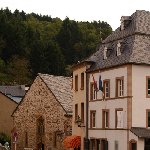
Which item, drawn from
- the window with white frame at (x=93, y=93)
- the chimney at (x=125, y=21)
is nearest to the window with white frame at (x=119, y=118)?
the window with white frame at (x=93, y=93)

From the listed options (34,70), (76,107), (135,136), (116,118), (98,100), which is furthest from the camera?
(34,70)

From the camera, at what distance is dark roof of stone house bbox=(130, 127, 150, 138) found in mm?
48250

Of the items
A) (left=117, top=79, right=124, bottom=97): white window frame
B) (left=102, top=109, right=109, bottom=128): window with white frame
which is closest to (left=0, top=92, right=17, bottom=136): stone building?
(left=102, top=109, right=109, bottom=128): window with white frame

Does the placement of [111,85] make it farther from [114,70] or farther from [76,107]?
[76,107]

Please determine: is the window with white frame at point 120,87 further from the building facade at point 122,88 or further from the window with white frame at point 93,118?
the window with white frame at point 93,118

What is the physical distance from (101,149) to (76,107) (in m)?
8.38

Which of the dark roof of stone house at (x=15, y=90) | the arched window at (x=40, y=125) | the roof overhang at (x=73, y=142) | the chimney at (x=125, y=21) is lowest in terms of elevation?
the roof overhang at (x=73, y=142)

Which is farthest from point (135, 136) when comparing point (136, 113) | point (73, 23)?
point (73, 23)

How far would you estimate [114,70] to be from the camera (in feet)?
175

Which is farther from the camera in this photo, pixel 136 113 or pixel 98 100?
pixel 98 100

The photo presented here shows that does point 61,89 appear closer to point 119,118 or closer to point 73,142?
point 73,142

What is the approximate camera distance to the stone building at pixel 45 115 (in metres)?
67.2

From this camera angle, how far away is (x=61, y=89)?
70.1 metres

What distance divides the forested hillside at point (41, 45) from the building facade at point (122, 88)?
251ft
